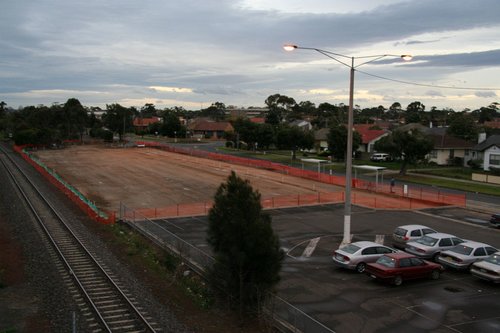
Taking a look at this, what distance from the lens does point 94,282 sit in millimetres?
18359

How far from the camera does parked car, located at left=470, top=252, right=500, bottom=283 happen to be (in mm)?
18156

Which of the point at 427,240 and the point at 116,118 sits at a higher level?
the point at 116,118

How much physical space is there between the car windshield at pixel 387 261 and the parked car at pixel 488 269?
10.9 feet

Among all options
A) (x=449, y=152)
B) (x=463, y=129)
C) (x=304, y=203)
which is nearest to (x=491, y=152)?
(x=449, y=152)

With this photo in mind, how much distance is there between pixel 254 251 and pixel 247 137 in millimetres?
84512

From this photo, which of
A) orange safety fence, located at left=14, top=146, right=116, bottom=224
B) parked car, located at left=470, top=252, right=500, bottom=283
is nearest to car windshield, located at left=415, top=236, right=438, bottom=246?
parked car, located at left=470, top=252, right=500, bottom=283

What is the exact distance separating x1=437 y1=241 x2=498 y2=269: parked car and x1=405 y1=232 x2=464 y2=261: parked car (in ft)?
2.80

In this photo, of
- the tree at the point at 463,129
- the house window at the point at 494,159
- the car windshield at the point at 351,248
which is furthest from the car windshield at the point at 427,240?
the tree at the point at 463,129

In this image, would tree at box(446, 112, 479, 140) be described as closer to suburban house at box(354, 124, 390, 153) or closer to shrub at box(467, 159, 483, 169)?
suburban house at box(354, 124, 390, 153)

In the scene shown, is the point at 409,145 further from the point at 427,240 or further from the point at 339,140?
the point at 427,240

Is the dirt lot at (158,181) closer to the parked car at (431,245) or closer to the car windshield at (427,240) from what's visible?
the car windshield at (427,240)

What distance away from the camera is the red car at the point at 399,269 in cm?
1809

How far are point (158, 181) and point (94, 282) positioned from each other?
112 ft

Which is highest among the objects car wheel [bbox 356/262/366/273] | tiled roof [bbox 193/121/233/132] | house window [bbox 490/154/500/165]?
tiled roof [bbox 193/121/233/132]
